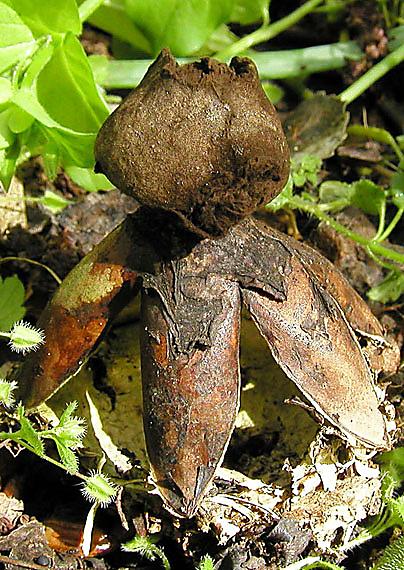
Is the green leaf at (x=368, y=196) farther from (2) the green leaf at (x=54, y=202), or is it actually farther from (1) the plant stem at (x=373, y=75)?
(2) the green leaf at (x=54, y=202)

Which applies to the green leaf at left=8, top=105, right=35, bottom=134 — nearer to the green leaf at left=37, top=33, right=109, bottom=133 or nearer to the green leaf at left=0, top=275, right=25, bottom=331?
the green leaf at left=37, top=33, right=109, bottom=133

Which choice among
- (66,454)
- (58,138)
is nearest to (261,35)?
(58,138)

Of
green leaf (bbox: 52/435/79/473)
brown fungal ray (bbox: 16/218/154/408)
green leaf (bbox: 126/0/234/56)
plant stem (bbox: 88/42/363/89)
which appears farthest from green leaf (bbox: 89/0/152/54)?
green leaf (bbox: 52/435/79/473)

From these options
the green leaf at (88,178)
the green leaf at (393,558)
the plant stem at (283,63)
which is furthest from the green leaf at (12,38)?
the green leaf at (393,558)

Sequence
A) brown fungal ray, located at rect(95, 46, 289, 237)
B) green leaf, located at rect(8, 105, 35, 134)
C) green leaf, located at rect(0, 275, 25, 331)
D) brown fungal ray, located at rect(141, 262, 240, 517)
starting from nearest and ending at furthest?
brown fungal ray, located at rect(95, 46, 289, 237) < brown fungal ray, located at rect(141, 262, 240, 517) < green leaf, located at rect(8, 105, 35, 134) < green leaf, located at rect(0, 275, 25, 331)

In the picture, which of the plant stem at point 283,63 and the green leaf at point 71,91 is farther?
the plant stem at point 283,63
